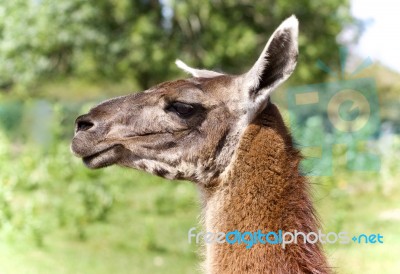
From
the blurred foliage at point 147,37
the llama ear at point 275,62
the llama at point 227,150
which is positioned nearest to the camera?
the llama ear at point 275,62

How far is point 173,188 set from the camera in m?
8.58

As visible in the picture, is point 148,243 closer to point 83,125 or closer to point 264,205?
point 83,125

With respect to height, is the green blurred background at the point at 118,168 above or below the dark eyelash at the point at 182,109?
above

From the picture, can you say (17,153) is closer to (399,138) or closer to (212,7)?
(399,138)

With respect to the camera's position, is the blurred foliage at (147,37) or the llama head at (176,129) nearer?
the llama head at (176,129)

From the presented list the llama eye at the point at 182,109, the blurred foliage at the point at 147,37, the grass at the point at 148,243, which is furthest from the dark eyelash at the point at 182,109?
the blurred foliage at the point at 147,37

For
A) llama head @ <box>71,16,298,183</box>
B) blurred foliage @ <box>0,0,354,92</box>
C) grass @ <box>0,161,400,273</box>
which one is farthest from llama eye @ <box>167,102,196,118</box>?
blurred foliage @ <box>0,0,354,92</box>

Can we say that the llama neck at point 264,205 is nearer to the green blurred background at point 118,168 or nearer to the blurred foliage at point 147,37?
the green blurred background at point 118,168

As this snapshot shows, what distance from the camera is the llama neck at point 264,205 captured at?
239cm

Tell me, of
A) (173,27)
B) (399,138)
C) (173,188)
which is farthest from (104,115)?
(173,27)

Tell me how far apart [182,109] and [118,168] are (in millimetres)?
5632

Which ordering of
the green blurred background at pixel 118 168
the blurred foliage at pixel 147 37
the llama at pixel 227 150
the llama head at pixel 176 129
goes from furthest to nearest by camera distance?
the blurred foliage at pixel 147 37
the green blurred background at pixel 118 168
the llama head at pixel 176 129
the llama at pixel 227 150

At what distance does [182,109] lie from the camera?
8.49 ft

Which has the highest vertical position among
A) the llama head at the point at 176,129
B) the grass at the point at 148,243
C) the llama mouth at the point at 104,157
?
the grass at the point at 148,243
